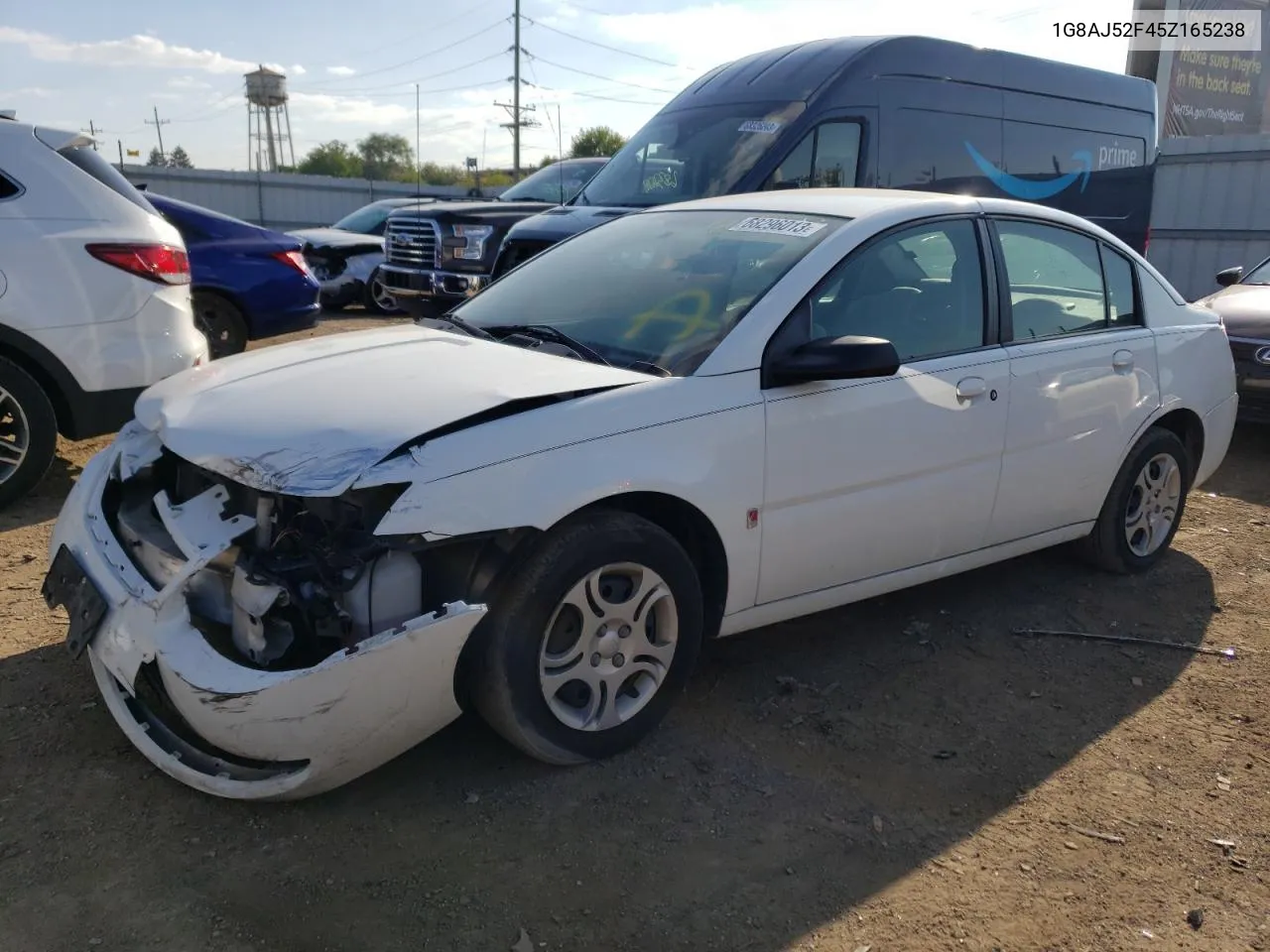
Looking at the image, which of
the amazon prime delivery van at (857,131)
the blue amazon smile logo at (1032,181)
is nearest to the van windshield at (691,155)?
the amazon prime delivery van at (857,131)

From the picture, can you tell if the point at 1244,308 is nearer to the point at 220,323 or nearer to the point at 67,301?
the point at 67,301

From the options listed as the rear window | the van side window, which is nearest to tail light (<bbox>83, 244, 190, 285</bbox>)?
the rear window

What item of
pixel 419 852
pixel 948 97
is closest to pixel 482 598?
pixel 419 852

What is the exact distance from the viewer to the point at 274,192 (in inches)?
1069

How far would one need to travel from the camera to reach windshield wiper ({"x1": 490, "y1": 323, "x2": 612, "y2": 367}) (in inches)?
132

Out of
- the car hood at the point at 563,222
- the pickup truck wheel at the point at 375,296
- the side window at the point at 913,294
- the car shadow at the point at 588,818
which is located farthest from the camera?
the pickup truck wheel at the point at 375,296

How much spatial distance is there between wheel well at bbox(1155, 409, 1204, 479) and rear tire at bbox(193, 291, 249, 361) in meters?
6.48

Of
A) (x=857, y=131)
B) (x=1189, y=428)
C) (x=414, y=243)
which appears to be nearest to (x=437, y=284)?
(x=414, y=243)

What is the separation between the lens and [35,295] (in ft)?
16.1

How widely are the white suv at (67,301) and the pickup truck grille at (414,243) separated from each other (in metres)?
5.40

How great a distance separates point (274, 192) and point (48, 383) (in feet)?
78.7

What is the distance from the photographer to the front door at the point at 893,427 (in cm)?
332

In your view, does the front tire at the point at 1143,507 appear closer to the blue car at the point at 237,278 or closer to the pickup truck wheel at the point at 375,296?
the blue car at the point at 237,278

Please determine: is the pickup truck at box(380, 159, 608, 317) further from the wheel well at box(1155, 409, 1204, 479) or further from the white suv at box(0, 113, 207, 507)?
the wheel well at box(1155, 409, 1204, 479)
